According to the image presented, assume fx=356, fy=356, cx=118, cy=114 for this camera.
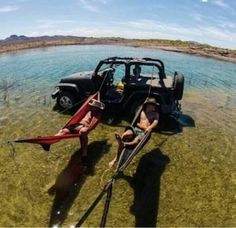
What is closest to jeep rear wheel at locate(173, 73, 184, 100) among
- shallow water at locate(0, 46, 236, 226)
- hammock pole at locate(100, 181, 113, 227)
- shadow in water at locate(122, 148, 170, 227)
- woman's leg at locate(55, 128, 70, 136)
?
shallow water at locate(0, 46, 236, 226)

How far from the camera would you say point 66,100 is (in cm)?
1711

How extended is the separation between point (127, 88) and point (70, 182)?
6182 mm

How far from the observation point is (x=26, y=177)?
10648mm

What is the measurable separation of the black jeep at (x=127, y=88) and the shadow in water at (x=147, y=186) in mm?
3102

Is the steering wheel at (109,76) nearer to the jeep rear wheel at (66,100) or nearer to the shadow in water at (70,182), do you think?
the jeep rear wheel at (66,100)

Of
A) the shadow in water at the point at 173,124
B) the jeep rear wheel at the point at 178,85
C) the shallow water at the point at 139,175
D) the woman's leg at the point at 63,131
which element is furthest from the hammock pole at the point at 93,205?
the jeep rear wheel at the point at 178,85

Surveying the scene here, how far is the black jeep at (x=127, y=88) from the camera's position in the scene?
49.8ft

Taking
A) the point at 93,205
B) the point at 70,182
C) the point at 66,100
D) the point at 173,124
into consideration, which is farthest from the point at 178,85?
the point at 93,205

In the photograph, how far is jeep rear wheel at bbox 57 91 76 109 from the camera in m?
17.0

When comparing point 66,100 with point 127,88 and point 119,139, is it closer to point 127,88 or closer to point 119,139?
point 127,88

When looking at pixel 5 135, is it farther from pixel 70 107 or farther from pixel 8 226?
pixel 8 226

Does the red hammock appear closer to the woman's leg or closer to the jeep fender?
the woman's leg

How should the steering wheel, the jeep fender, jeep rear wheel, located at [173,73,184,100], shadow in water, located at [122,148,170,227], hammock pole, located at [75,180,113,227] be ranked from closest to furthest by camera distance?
hammock pole, located at [75,180,113,227] → shadow in water, located at [122,148,170,227] → jeep rear wheel, located at [173,73,184,100] → the steering wheel → the jeep fender

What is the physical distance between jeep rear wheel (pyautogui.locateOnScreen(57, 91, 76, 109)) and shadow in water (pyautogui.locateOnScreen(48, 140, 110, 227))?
4321mm
